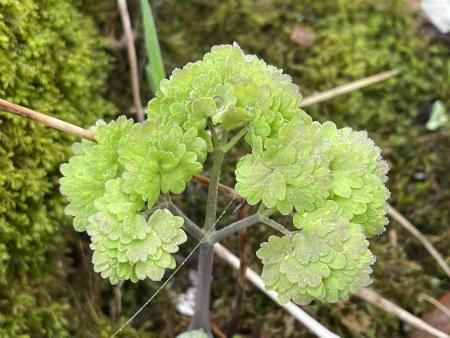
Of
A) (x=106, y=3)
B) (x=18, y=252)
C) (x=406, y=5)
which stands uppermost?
(x=406, y=5)

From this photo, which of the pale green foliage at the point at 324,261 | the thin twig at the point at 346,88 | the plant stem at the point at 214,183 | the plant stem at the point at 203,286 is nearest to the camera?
the pale green foliage at the point at 324,261

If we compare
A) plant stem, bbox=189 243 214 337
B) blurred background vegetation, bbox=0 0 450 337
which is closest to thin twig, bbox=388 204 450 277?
blurred background vegetation, bbox=0 0 450 337

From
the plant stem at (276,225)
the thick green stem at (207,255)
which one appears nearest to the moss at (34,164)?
the thick green stem at (207,255)

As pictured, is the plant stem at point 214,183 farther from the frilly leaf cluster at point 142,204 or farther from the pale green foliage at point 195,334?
the pale green foliage at point 195,334

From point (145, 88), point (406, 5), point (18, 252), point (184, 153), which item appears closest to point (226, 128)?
point (184, 153)

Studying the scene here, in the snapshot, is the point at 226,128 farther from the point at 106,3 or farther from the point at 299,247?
the point at 106,3
